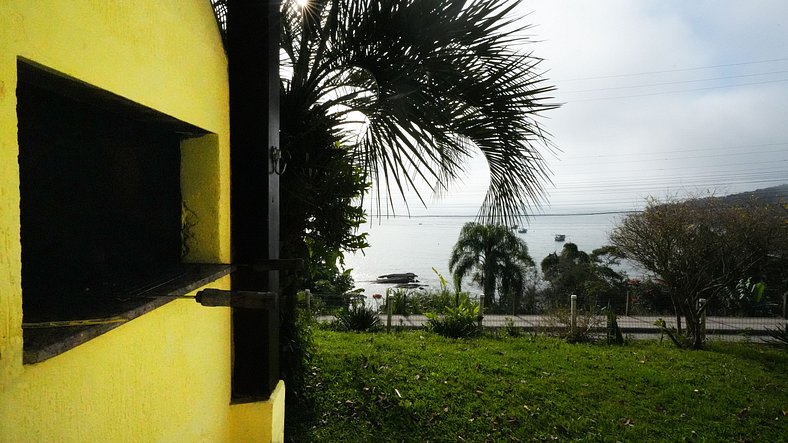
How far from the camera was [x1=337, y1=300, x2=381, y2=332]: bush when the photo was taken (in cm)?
953

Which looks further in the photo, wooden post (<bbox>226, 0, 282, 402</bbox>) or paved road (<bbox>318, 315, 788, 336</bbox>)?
paved road (<bbox>318, 315, 788, 336</bbox>)

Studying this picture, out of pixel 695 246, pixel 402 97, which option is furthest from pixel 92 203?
pixel 695 246

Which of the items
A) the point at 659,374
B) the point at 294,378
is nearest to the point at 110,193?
the point at 294,378

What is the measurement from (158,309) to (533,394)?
5.00 metres

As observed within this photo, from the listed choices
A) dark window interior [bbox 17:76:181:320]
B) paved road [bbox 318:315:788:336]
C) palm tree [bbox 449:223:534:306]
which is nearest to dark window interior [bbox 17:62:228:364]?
dark window interior [bbox 17:76:181:320]

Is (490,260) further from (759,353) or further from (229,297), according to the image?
(229,297)

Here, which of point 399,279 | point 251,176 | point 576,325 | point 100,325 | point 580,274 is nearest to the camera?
point 100,325

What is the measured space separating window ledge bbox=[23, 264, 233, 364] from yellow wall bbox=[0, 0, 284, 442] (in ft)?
0.14

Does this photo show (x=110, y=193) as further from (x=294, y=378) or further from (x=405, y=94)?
(x=294, y=378)

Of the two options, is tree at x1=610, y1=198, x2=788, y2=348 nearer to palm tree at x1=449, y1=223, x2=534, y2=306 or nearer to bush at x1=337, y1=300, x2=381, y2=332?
bush at x1=337, y1=300, x2=381, y2=332

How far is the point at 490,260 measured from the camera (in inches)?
985

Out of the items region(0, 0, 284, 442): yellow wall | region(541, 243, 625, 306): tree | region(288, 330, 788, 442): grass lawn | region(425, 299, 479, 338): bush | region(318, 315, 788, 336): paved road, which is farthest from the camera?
region(541, 243, 625, 306): tree

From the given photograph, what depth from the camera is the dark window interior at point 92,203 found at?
126 centimetres

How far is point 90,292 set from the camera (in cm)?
140
